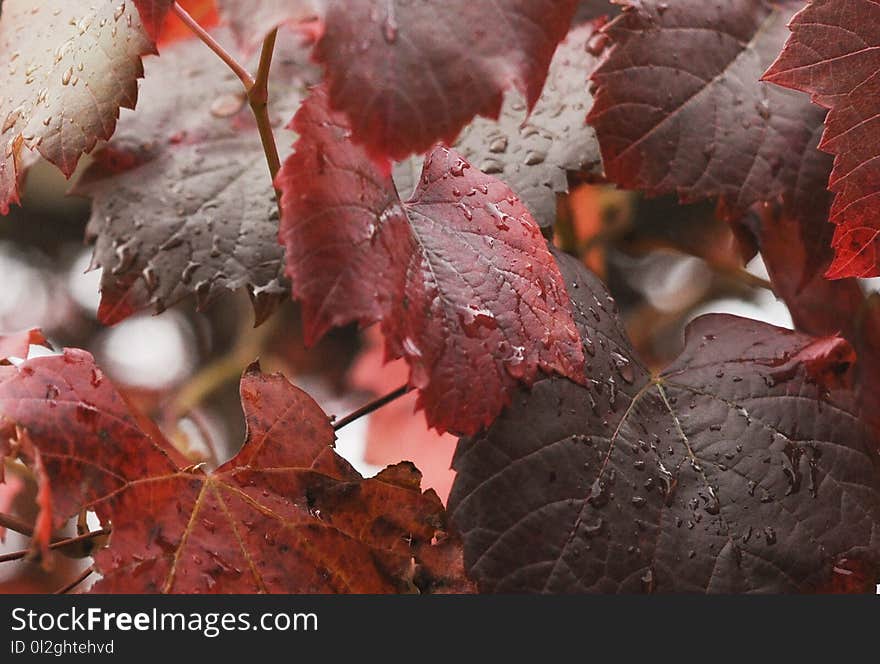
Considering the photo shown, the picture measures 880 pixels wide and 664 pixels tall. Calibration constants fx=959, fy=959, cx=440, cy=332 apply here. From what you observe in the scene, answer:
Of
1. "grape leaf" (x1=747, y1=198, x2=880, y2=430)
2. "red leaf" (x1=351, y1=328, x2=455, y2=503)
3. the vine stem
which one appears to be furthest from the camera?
"red leaf" (x1=351, y1=328, x2=455, y2=503)

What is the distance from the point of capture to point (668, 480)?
547 mm

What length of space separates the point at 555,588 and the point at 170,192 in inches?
15.6

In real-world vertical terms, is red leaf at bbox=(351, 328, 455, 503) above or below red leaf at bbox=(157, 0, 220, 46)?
below

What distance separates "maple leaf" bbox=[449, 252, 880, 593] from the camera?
1.68 ft

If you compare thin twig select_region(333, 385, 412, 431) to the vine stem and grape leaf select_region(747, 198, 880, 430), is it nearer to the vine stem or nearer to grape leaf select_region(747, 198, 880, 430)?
the vine stem

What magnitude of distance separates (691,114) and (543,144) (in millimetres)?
102

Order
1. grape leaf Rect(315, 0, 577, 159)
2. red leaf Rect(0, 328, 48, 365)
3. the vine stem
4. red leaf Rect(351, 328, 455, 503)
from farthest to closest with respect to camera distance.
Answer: red leaf Rect(351, 328, 455, 503) → red leaf Rect(0, 328, 48, 365) → the vine stem → grape leaf Rect(315, 0, 577, 159)

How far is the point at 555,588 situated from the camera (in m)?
0.50

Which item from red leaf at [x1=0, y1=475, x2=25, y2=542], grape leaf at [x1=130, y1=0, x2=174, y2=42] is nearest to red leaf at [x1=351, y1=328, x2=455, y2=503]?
red leaf at [x1=0, y1=475, x2=25, y2=542]

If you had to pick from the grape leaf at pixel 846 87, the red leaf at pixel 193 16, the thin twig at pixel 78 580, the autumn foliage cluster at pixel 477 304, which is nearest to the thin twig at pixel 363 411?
the autumn foliage cluster at pixel 477 304

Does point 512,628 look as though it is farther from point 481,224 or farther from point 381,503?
point 481,224

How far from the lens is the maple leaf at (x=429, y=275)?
44 centimetres

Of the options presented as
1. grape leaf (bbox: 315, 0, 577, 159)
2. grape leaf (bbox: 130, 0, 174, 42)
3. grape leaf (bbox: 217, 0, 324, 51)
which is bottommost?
grape leaf (bbox: 315, 0, 577, 159)

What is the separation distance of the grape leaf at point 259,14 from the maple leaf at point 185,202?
25cm
